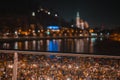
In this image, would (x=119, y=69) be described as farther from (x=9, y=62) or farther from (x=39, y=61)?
(x=9, y=62)

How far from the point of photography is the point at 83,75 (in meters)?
5.61

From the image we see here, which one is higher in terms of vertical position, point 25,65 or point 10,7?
point 10,7

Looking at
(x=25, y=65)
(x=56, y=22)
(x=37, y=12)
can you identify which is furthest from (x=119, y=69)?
(x=56, y=22)

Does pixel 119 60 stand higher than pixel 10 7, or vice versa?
pixel 10 7

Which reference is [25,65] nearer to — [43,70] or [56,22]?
[43,70]

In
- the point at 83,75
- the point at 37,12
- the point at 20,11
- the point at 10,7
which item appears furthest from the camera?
the point at 37,12

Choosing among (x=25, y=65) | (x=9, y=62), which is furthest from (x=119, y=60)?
(x=9, y=62)

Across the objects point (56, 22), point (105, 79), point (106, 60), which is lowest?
point (105, 79)

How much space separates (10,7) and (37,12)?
3956 cm

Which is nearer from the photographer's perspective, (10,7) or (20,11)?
(10,7)

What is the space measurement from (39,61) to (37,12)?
161472 mm

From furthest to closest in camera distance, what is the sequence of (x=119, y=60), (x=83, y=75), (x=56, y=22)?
(x=56, y=22)
(x=83, y=75)
(x=119, y=60)

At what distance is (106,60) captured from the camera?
534 centimetres

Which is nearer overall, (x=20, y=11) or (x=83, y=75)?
(x=83, y=75)
